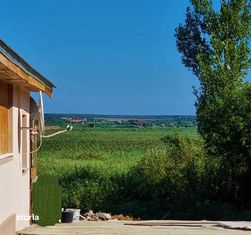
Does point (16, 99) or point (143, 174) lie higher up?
point (16, 99)

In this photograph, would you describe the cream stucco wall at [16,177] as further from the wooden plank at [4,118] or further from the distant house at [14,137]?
the wooden plank at [4,118]

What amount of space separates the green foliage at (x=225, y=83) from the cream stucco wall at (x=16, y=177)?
339 inches

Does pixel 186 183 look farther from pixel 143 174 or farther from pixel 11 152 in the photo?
pixel 11 152

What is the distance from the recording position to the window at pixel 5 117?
27.1ft

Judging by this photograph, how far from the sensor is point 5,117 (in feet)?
28.4

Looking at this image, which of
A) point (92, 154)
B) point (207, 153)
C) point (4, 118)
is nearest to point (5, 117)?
point (4, 118)

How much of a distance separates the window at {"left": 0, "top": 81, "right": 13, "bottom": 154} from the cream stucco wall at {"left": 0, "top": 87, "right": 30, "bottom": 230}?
0.45ft

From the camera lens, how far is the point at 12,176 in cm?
917

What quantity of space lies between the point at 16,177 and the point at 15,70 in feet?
10.5

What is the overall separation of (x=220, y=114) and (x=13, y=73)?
487 inches

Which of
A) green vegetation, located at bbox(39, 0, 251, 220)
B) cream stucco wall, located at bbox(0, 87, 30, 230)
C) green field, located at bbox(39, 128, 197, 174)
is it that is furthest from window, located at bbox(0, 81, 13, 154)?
green field, located at bbox(39, 128, 197, 174)

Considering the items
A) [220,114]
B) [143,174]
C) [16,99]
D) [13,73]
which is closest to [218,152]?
[220,114]

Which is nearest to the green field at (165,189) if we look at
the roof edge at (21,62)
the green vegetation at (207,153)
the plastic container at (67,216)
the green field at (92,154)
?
the green vegetation at (207,153)

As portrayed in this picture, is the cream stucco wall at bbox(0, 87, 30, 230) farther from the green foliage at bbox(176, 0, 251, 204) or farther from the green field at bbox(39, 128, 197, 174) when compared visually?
the green field at bbox(39, 128, 197, 174)
